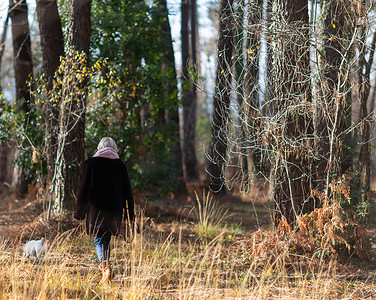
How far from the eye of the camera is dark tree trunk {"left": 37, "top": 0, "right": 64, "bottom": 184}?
8578 millimetres

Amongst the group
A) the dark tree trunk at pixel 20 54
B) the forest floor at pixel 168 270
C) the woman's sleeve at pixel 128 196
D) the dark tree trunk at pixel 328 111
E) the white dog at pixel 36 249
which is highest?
the dark tree trunk at pixel 20 54

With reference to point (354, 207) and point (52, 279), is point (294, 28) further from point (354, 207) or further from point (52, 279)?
point (52, 279)

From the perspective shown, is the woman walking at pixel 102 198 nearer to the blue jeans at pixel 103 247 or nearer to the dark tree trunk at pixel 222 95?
the blue jeans at pixel 103 247

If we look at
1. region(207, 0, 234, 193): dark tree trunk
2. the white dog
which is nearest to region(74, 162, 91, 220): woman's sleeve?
the white dog

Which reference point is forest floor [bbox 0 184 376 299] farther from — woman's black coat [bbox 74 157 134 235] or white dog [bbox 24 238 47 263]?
woman's black coat [bbox 74 157 134 235]

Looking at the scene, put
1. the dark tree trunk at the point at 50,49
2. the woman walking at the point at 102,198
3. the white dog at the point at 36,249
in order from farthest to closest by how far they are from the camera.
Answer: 1. the dark tree trunk at the point at 50,49
2. the white dog at the point at 36,249
3. the woman walking at the point at 102,198

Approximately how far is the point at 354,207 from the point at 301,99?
1836 millimetres

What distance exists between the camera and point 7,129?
9.74 meters

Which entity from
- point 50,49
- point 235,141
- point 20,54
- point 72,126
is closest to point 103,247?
point 235,141

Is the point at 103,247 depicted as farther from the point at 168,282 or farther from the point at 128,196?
the point at 168,282

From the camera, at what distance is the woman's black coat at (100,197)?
18.2 feet

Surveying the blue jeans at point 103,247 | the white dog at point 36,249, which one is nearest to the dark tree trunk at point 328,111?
the blue jeans at point 103,247

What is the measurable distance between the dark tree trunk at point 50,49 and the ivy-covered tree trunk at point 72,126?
253mm

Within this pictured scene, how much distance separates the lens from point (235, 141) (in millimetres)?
6625
